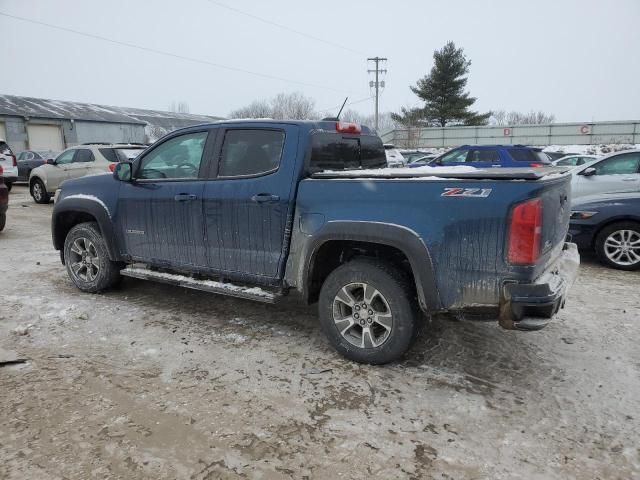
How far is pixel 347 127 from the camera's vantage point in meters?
4.18

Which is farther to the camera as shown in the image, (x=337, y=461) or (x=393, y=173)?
(x=393, y=173)

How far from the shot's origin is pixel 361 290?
352 cm

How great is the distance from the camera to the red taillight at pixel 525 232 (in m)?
2.77

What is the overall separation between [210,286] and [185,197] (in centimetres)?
83

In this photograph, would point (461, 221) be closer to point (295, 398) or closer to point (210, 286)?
point (295, 398)

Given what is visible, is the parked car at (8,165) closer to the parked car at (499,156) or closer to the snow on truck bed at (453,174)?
the parked car at (499,156)

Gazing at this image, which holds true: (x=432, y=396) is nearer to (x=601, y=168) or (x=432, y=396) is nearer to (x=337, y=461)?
(x=337, y=461)

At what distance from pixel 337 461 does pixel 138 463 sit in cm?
103

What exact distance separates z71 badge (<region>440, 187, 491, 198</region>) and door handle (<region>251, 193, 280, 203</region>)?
1.34m

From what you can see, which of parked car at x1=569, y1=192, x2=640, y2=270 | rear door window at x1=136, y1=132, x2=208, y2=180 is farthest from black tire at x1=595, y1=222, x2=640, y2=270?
rear door window at x1=136, y1=132, x2=208, y2=180

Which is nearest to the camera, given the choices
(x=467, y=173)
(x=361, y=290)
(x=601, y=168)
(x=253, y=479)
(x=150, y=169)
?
(x=253, y=479)

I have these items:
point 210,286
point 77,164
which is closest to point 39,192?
point 77,164

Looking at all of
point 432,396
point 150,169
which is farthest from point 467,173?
point 150,169

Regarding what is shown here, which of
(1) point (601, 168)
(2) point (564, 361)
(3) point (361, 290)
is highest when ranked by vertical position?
(1) point (601, 168)
